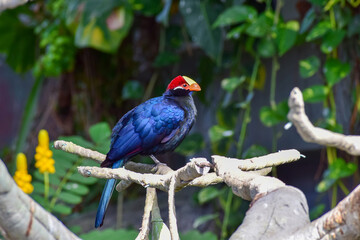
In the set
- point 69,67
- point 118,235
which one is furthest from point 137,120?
point 69,67

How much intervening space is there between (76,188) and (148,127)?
471 mm

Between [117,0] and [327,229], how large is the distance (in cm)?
241

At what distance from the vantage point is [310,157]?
309 cm

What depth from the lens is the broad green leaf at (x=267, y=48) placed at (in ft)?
8.48

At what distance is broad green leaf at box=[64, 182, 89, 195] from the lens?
2152 mm

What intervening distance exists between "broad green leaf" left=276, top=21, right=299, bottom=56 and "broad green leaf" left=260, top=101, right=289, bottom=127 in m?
0.26

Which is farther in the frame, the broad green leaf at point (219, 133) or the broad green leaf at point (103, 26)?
the broad green leaf at point (103, 26)

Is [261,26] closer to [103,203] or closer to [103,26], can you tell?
[103,26]

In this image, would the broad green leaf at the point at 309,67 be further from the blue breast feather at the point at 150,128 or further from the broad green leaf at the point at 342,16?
the blue breast feather at the point at 150,128

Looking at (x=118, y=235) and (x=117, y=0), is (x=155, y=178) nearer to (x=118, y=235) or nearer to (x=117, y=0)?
(x=118, y=235)

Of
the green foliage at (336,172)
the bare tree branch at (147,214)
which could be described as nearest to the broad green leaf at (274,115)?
the green foliage at (336,172)

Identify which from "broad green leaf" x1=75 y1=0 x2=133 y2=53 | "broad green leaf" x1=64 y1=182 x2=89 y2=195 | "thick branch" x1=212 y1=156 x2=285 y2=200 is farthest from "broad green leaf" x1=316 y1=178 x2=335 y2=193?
Result: "thick branch" x1=212 y1=156 x2=285 y2=200

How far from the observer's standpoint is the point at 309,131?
22.0 inches

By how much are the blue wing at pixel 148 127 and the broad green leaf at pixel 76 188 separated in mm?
348
